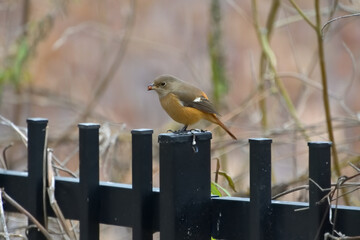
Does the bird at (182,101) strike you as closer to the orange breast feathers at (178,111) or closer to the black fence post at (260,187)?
the orange breast feathers at (178,111)

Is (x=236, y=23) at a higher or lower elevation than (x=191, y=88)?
higher

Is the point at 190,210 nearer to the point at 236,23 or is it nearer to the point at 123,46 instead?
the point at 123,46

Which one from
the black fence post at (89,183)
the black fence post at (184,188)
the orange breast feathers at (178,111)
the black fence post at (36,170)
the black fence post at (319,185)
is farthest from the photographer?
the orange breast feathers at (178,111)

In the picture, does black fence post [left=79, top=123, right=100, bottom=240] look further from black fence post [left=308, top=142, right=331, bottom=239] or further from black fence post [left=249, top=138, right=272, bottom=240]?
black fence post [left=308, top=142, right=331, bottom=239]

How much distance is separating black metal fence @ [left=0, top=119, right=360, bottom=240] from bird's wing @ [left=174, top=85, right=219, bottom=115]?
915 mm

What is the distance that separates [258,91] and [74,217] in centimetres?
166

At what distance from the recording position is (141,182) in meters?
1.70

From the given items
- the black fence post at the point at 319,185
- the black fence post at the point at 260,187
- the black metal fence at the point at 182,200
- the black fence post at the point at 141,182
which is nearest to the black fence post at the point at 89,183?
the black metal fence at the point at 182,200

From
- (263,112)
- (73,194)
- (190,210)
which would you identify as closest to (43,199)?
(73,194)

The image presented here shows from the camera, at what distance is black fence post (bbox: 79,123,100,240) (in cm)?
180

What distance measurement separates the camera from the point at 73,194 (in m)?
1.90

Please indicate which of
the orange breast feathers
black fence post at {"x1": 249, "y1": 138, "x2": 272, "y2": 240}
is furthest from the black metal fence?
the orange breast feathers

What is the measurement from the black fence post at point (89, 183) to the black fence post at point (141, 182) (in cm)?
14

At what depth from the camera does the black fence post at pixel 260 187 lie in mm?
1544
